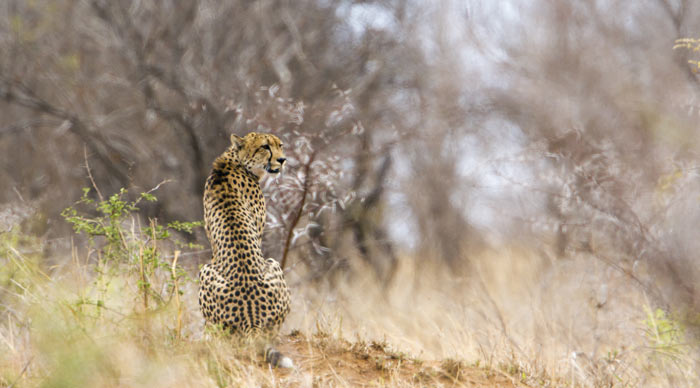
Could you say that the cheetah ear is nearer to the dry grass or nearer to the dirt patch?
the dry grass

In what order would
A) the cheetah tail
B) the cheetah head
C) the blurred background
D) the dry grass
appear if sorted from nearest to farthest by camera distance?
the dry grass, the cheetah tail, the cheetah head, the blurred background

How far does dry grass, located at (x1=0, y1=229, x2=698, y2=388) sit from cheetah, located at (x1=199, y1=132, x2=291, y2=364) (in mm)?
153

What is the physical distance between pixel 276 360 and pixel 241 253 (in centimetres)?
56

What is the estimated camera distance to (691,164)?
6.22 m

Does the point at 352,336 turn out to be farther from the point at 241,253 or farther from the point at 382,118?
the point at 382,118

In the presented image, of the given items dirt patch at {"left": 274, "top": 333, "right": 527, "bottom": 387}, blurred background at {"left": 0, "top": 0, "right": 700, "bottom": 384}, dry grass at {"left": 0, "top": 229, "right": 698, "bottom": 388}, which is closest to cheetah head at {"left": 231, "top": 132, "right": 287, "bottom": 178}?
dry grass at {"left": 0, "top": 229, "right": 698, "bottom": 388}

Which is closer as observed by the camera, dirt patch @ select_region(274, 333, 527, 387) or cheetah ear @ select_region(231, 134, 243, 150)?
dirt patch @ select_region(274, 333, 527, 387)

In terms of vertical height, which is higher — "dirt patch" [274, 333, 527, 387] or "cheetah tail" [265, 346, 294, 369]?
"cheetah tail" [265, 346, 294, 369]

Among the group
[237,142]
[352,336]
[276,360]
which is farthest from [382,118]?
[276,360]

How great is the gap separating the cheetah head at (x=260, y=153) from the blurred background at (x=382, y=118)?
248 centimetres

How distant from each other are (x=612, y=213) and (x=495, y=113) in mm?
2096

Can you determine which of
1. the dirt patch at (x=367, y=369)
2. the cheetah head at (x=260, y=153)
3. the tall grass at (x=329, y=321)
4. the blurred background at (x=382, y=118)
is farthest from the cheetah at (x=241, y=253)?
the blurred background at (x=382, y=118)

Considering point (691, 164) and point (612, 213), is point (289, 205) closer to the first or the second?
point (612, 213)

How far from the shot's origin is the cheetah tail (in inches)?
135
